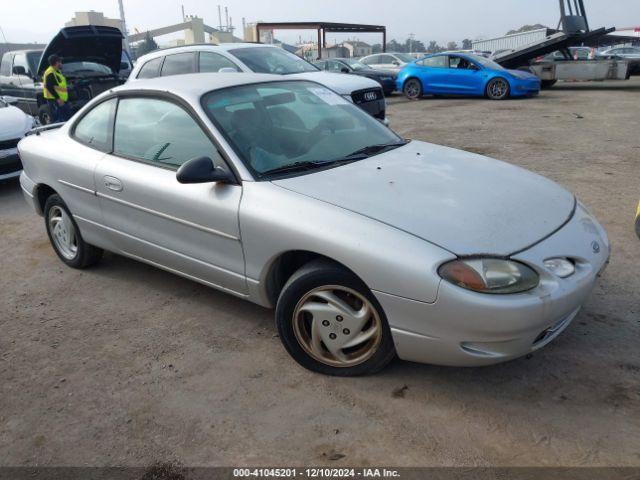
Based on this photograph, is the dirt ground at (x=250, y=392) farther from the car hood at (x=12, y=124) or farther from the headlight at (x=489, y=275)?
the car hood at (x=12, y=124)

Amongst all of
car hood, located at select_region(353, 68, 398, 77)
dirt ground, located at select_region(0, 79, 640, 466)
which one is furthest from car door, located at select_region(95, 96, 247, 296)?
car hood, located at select_region(353, 68, 398, 77)

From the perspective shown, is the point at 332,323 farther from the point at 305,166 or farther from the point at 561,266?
the point at 561,266

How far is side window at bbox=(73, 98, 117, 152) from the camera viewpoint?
13.1ft

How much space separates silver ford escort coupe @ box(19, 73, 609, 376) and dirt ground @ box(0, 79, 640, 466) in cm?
28

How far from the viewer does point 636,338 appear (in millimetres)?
3145

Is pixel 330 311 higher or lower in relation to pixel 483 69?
lower

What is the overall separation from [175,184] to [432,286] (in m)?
1.75

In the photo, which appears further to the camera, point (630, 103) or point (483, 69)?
point (483, 69)

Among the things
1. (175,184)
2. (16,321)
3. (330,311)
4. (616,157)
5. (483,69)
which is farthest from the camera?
(483,69)

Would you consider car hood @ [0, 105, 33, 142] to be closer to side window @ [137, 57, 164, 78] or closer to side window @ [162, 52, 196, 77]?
side window @ [137, 57, 164, 78]

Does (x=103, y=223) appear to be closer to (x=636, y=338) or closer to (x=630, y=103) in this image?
(x=636, y=338)

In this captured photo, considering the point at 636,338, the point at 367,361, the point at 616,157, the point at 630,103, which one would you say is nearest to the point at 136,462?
the point at 367,361

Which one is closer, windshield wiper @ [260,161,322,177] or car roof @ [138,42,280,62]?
windshield wiper @ [260,161,322,177]

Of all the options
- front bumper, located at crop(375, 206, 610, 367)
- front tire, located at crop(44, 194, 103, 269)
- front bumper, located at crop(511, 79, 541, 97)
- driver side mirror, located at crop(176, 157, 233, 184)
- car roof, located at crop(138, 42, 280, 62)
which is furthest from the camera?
front bumper, located at crop(511, 79, 541, 97)
